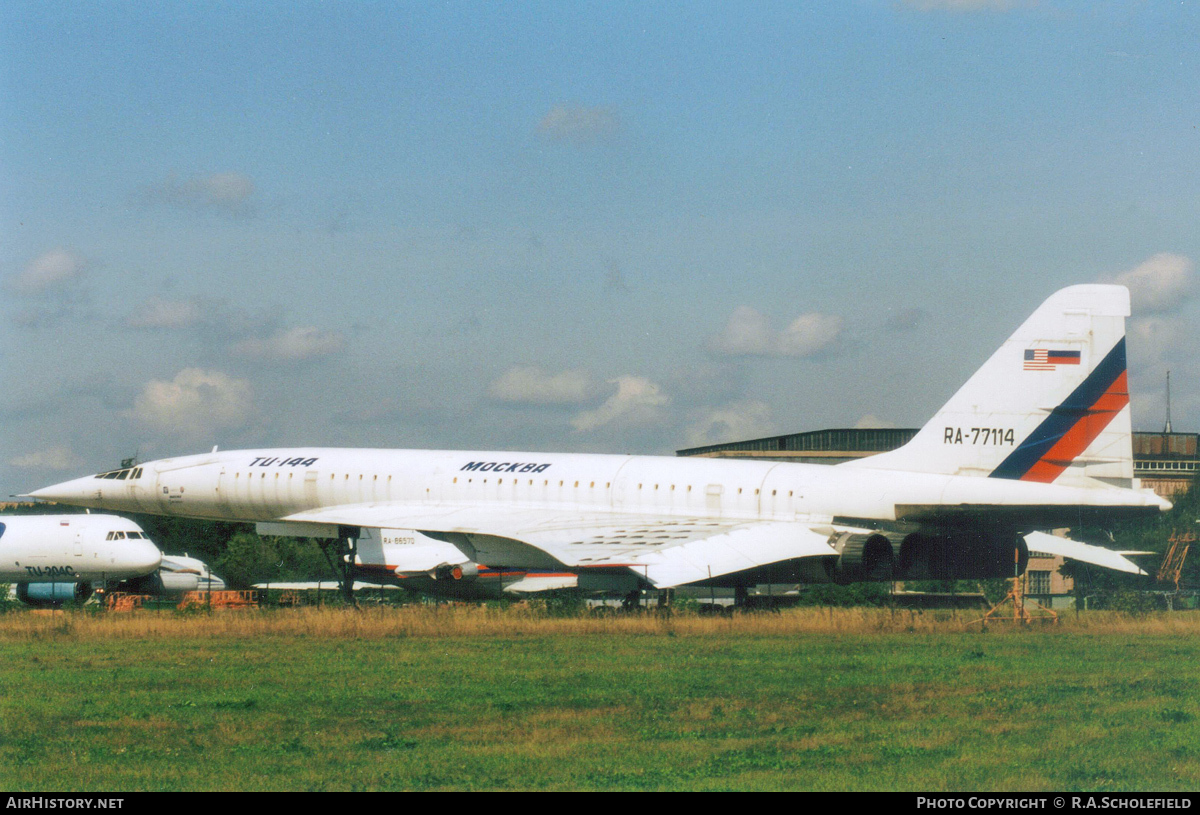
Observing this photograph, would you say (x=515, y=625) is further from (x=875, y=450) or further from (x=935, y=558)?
(x=875, y=450)

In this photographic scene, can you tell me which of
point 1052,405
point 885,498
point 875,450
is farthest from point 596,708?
point 875,450

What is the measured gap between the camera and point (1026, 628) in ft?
74.0

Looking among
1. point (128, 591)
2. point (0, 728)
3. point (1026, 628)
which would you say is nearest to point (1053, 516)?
point (1026, 628)

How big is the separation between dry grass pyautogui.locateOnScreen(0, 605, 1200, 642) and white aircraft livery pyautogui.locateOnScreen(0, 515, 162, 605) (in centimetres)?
1056

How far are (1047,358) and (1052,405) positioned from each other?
2.84 feet

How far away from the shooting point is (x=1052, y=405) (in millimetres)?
23781

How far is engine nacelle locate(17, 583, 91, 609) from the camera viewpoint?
36938 mm

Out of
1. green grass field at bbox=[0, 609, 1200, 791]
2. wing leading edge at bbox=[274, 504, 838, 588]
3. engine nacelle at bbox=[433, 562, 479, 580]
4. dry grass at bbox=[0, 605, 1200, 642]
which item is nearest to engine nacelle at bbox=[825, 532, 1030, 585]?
wing leading edge at bbox=[274, 504, 838, 588]

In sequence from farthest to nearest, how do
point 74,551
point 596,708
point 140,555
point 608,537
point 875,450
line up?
1. point 875,450
2. point 74,551
3. point 140,555
4. point 608,537
5. point 596,708

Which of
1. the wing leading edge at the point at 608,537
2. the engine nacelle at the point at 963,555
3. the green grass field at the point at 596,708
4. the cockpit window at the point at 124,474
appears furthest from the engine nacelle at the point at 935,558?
the cockpit window at the point at 124,474

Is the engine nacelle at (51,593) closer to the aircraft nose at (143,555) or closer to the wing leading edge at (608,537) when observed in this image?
the aircraft nose at (143,555)

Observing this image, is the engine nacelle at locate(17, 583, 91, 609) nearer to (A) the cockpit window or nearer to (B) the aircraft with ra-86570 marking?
Result: (A) the cockpit window

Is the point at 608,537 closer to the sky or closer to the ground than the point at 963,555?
closer to the sky

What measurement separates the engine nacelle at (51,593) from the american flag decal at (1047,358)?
85.7 ft
